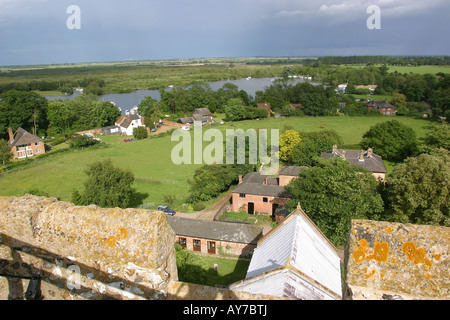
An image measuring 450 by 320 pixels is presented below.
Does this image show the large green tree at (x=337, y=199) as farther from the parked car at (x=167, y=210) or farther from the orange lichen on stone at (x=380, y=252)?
the orange lichen on stone at (x=380, y=252)

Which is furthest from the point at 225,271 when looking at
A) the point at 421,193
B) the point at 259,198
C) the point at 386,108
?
the point at 386,108

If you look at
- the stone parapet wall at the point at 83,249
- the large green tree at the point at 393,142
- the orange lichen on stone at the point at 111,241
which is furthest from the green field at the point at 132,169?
the orange lichen on stone at the point at 111,241

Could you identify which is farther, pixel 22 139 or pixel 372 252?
pixel 22 139

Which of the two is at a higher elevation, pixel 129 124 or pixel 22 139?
pixel 129 124

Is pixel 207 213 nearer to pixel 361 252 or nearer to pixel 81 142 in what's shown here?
pixel 361 252

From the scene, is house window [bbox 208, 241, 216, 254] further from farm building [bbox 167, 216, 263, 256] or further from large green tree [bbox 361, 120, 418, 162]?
large green tree [bbox 361, 120, 418, 162]

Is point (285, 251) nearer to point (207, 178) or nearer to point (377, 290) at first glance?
point (377, 290)
